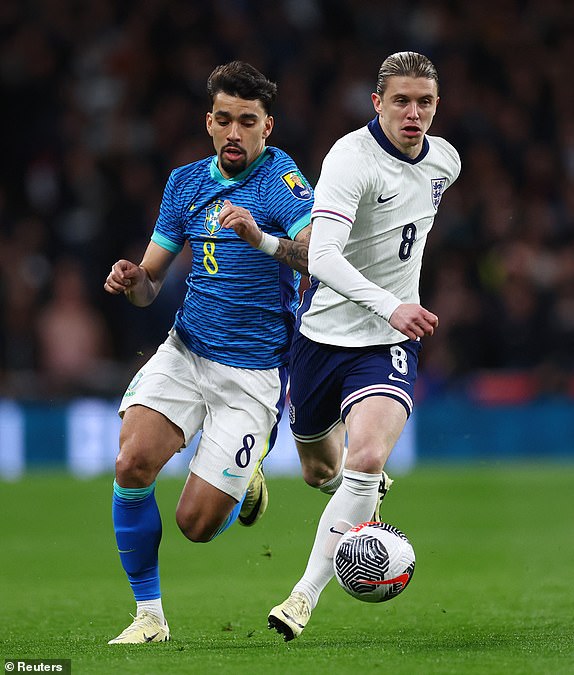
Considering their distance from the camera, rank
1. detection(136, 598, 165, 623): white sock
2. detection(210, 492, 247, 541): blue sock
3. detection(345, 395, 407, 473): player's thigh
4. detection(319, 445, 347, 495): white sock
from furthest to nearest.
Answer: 1. detection(319, 445, 347, 495): white sock
2. detection(210, 492, 247, 541): blue sock
3. detection(136, 598, 165, 623): white sock
4. detection(345, 395, 407, 473): player's thigh

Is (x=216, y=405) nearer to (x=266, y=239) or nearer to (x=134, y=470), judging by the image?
(x=134, y=470)

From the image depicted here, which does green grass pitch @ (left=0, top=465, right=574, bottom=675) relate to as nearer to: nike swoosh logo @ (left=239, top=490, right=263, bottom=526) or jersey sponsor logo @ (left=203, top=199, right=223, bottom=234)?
nike swoosh logo @ (left=239, top=490, right=263, bottom=526)

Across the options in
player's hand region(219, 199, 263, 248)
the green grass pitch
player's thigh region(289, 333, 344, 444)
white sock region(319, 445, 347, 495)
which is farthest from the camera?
white sock region(319, 445, 347, 495)

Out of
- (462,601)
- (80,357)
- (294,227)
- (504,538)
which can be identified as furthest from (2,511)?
(294,227)

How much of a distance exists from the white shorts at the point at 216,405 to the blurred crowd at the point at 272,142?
24.5 feet

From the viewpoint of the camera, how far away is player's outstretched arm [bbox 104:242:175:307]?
20.4 feet

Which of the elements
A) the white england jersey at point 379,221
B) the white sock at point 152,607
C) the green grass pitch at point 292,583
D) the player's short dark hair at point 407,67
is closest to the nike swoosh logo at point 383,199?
the white england jersey at point 379,221

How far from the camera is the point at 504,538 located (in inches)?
403

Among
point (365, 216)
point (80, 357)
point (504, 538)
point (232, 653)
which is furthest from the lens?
point (80, 357)

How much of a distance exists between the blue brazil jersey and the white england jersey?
237mm

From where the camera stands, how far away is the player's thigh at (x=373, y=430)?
18.7ft

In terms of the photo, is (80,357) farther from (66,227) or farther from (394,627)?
(394,627)

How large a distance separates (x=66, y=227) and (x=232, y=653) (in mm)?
10443

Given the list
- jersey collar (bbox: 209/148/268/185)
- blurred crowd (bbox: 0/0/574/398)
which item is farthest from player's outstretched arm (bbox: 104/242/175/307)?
blurred crowd (bbox: 0/0/574/398)
